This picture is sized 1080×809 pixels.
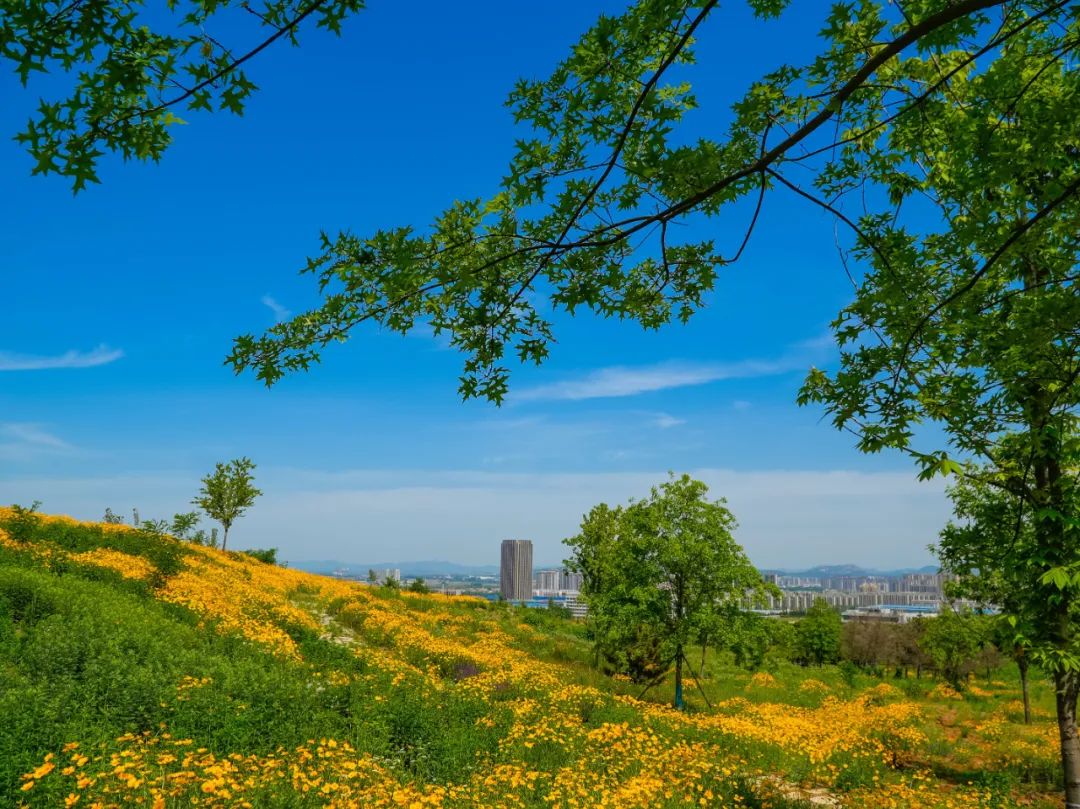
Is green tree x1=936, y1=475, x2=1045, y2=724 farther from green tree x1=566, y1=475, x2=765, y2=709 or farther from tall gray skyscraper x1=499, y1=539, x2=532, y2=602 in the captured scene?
tall gray skyscraper x1=499, y1=539, x2=532, y2=602

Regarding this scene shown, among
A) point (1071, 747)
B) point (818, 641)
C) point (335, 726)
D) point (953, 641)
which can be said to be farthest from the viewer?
point (818, 641)

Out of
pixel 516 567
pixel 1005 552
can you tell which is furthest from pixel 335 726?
pixel 516 567

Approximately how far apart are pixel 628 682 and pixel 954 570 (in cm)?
1079

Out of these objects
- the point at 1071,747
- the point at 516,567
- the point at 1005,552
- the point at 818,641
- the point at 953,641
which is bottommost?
the point at 516,567

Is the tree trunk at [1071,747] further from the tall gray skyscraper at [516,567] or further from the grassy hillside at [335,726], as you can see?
the tall gray skyscraper at [516,567]

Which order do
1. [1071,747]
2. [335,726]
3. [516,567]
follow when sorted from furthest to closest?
[516,567]
[1071,747]
[335,726]

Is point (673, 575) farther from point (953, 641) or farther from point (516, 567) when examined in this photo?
point (516, 567)

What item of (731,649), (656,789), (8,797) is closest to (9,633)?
(8,797)

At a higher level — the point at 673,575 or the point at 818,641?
the point at 673,575

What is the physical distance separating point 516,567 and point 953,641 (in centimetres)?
13122

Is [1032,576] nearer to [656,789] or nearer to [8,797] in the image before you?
[656,789]

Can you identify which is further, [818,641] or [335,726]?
[818,641]

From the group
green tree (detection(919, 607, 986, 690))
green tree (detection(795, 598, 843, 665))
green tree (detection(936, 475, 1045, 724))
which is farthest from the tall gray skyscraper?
green tree (detection(936, 475, 1045, 724))

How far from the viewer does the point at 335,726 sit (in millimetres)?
8609
